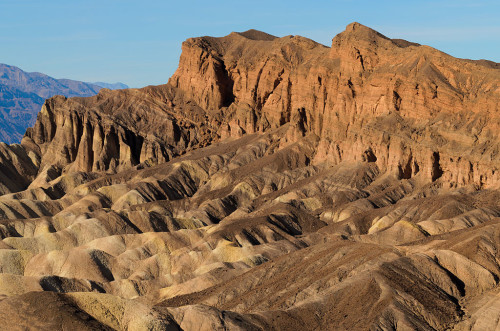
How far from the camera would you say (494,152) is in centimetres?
14162

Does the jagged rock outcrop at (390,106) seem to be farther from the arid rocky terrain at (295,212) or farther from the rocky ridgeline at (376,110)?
the arid rocky terrain at (295,212)

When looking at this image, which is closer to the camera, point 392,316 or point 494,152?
point 392,316

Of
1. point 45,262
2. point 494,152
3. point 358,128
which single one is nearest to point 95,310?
point 45,262

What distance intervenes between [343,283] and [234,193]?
3132 inches

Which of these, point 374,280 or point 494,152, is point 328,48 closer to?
point 494,152

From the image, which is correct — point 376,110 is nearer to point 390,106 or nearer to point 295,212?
point 390,106

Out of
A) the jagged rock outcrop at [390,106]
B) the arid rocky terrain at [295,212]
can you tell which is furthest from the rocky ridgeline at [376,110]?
the arid rocky terrain at [295,212]

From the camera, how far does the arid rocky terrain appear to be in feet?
264

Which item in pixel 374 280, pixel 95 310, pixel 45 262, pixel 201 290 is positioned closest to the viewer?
pixel 95 310

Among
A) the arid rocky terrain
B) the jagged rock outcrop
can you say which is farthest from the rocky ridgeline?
the arid rocky terrain

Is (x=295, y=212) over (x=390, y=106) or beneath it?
beneath

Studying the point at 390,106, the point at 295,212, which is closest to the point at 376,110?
the point at 390,106

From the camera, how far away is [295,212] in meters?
144

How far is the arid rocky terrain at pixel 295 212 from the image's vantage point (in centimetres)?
8038
